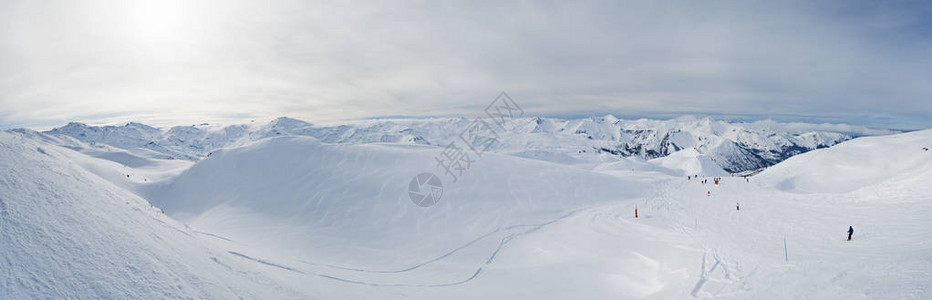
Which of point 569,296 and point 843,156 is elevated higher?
point 843,156

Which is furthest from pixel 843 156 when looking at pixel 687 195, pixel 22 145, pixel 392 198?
pixel 22 145

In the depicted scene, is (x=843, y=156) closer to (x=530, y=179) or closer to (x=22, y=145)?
(x=530, y=179)

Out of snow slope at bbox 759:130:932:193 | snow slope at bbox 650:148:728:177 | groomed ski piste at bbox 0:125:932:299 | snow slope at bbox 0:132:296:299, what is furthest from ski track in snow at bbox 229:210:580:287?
snow slope at bbox 650:148:728:177

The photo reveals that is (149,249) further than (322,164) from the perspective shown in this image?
No

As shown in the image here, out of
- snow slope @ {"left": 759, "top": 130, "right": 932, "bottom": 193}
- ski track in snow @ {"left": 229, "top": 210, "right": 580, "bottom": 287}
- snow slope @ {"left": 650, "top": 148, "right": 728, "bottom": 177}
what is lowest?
snow slope @ {"left": 650, "top": 148, "right": 728, "bottom": 177}

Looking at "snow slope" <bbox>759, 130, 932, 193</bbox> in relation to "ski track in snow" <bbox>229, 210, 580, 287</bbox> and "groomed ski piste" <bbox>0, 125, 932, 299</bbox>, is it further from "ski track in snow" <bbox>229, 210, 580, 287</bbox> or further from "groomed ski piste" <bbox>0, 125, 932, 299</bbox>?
"ski track in snow" <bbox>229, 210, 580, 287</bbox>

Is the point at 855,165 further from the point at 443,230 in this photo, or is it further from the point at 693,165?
the point at 693,165
